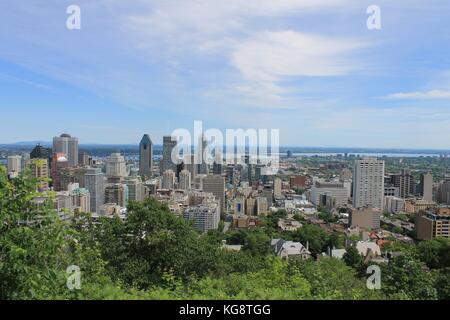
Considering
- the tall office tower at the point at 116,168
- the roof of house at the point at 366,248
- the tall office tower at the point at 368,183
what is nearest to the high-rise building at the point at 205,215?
the tall office tower at the point at 116,168

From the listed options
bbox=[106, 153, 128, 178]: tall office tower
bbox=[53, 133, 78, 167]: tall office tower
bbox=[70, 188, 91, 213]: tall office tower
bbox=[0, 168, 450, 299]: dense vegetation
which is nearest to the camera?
bbox=[0, 168, 450, 299]: dense vegetation

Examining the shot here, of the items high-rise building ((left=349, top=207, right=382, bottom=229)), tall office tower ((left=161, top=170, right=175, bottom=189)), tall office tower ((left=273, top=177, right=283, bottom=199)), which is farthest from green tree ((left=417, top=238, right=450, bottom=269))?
tall office tower ((left=273, top=177, right=283, bottom=199))

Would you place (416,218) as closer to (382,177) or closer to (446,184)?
(446,184)

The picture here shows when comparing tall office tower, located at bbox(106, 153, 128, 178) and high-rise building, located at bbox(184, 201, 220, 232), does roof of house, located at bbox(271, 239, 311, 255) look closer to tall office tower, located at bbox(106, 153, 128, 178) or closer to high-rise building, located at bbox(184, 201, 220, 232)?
high-rise building, located at bbox(184, 201, 220, 232)

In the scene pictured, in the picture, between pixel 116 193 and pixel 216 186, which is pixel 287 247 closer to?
pixel 216 186

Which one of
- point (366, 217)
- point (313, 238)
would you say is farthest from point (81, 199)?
point (366, 217)

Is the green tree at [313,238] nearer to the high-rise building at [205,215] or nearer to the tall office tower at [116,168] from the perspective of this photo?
the high-rise building at [205,215]
